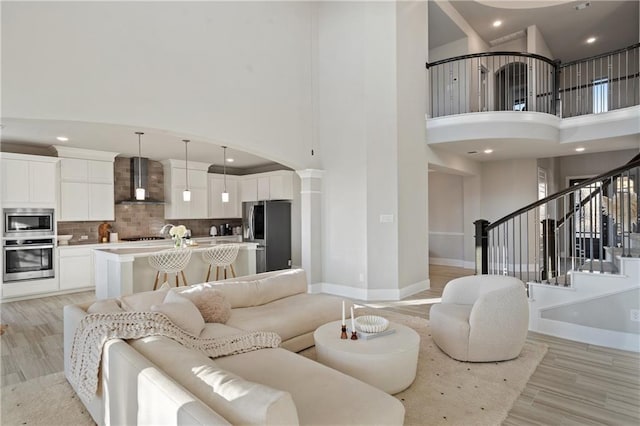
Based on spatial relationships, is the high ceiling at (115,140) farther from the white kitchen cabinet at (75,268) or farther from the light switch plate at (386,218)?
the light switch plate at (386,218)

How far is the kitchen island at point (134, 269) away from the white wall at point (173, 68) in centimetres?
180

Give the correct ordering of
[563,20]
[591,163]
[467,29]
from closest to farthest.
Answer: [563,20], [467,29], [591,163]

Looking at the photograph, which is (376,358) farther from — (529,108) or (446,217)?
(446,217)

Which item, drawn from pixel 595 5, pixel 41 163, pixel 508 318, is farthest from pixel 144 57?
pixel 595 5

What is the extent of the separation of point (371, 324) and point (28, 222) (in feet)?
20.3

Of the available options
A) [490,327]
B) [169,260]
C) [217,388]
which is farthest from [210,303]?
[490,327]

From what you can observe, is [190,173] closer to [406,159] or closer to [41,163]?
[41,163]

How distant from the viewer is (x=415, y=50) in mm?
6223

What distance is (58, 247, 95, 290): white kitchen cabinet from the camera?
642cm

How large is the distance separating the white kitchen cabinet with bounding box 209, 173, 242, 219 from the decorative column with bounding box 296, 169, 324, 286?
3.44 metres

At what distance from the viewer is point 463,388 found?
2773 millimetres

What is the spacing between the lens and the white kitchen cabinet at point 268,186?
26.5 feet

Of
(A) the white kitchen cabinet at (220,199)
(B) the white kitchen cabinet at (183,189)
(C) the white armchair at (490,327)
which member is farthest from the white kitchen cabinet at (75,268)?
(C) the white armchair at (490,327)

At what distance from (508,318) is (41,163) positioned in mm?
7417
